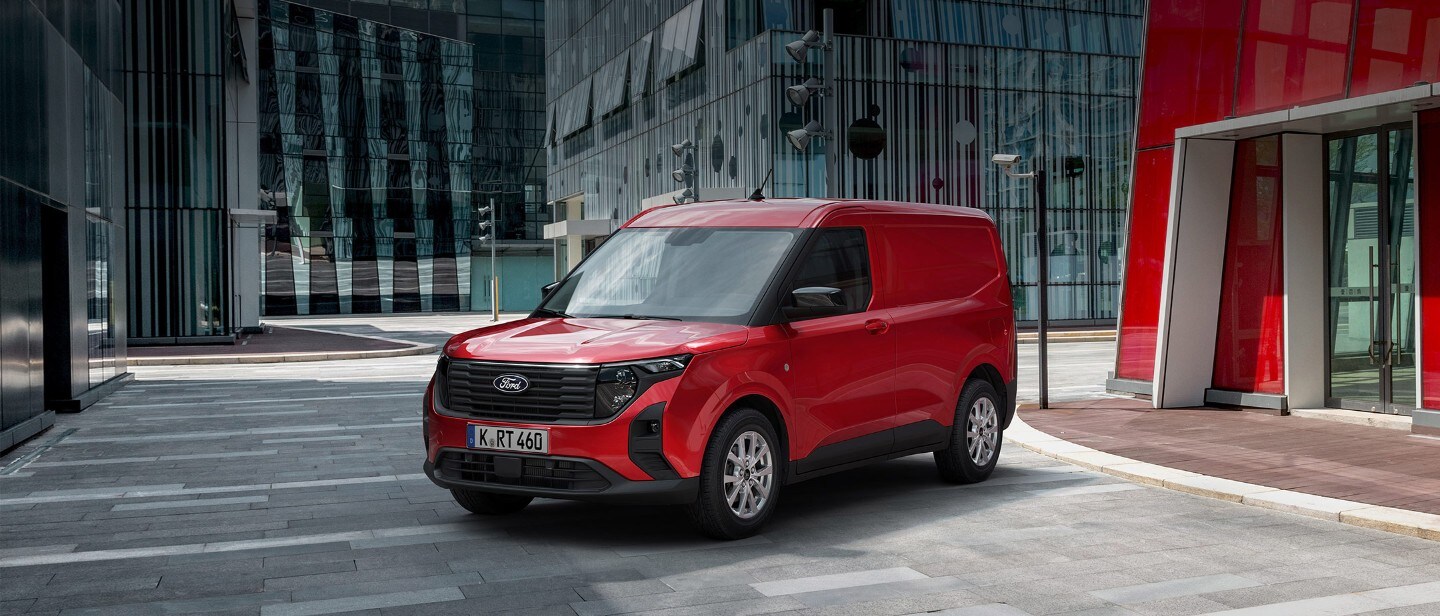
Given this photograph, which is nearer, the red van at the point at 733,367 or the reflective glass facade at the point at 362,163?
the red van at the point at 733,367

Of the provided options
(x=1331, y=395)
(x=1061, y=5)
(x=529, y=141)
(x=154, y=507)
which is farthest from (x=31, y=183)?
(x=529, y=141)

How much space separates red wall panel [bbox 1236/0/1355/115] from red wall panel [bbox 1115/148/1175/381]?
1.35 meters

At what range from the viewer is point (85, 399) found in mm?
15125

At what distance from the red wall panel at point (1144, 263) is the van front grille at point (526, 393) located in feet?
28.9

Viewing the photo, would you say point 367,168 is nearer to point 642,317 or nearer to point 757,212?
point 757,212

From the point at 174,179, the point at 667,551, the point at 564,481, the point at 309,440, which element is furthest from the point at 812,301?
the point at 174,179

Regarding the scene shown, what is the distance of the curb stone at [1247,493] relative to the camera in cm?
739

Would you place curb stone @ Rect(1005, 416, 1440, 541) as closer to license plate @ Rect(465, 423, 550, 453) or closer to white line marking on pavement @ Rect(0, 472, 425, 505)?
license plate @ Rect(465, 423, 550, 453)

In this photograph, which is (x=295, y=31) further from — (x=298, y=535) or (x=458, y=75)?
A: (x=298, y=535)

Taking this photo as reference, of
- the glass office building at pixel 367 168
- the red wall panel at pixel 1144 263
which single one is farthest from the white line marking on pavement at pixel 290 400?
the glass office building at pixel 367 168

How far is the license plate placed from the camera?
6.82 meters

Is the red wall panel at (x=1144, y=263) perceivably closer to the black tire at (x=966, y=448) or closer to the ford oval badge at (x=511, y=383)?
the black tire at (x=966, y=448)

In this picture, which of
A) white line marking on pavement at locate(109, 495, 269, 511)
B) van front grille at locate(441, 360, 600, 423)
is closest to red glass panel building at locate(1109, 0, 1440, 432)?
van front grille at locate(441, 360, 600, 423)

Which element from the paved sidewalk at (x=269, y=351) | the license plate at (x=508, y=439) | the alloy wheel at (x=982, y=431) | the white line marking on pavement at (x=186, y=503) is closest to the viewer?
the license plate at (x=508, y=439)
